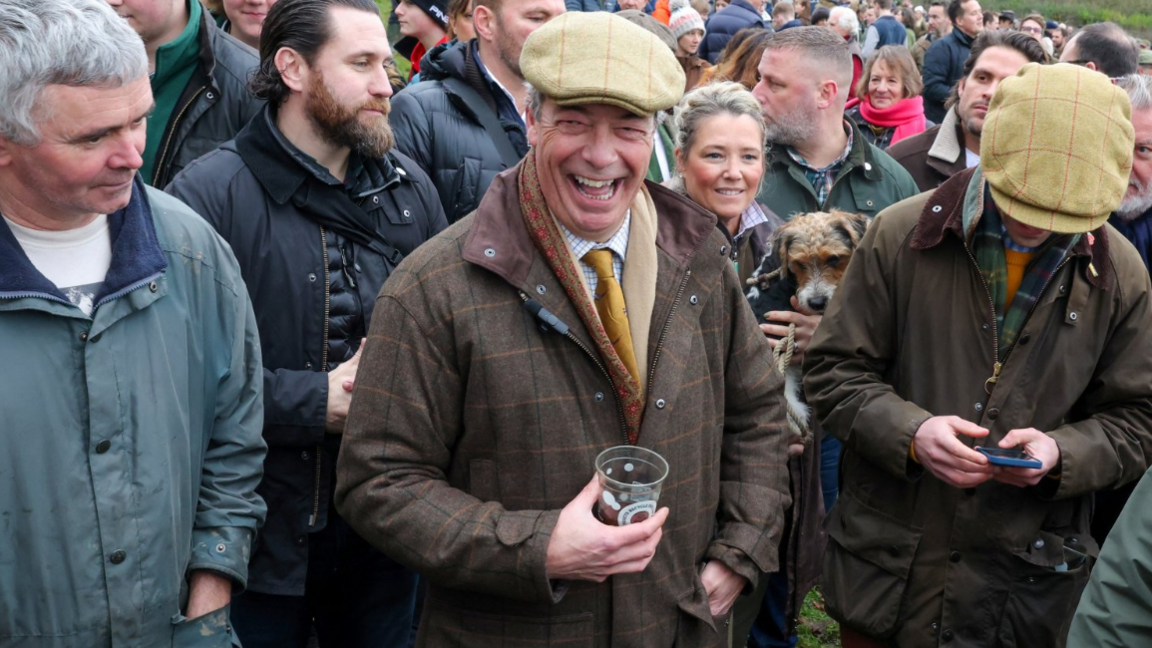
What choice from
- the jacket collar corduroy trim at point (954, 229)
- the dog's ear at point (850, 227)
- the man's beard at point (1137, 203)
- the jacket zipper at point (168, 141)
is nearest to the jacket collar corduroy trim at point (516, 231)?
the jacket collar corduroy trim at point (954, 229)

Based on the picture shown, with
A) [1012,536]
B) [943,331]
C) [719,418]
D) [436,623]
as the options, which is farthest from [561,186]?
[1012,536]

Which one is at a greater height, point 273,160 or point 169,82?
point 273,160

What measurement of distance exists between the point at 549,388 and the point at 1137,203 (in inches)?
120

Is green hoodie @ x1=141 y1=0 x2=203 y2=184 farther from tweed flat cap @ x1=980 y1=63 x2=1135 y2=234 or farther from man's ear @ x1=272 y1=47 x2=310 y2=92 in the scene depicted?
tweed flat cap @ x1=980 y1=63 x2=1135 y2=234

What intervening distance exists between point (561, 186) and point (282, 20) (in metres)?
1.46

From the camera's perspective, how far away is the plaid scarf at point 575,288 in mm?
2537

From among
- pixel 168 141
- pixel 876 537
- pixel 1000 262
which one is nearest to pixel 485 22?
pixel 168 141

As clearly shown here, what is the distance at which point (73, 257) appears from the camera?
2463mm

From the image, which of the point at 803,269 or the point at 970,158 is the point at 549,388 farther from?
the point at 970,158

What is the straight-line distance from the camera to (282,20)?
3553 mm

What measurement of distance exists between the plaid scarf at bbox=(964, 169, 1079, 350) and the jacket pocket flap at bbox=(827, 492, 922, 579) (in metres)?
0.59

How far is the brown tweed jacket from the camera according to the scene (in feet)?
8.18

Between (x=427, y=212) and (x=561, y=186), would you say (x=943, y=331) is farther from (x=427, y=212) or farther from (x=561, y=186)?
(x=427, y=212)

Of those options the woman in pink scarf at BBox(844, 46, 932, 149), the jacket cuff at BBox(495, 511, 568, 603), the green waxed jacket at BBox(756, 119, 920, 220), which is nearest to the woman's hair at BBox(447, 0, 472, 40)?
the green waxed jacket at BBox(756, 119, 920, 220)
